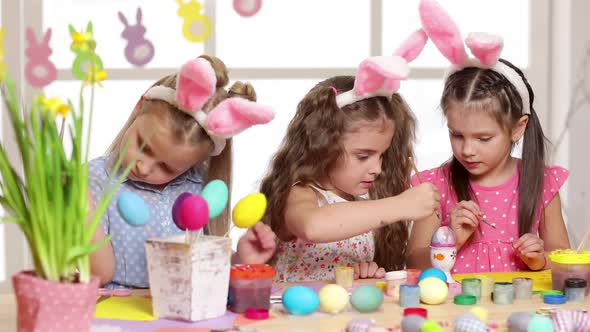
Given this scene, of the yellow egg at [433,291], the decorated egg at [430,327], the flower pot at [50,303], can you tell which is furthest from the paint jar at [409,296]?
the flower pot at [50,303]

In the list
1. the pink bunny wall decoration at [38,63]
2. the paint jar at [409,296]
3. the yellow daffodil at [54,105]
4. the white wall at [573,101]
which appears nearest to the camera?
the yellow daffodil at [54,105]

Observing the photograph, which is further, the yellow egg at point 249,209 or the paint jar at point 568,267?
the paint jar at point 568,267

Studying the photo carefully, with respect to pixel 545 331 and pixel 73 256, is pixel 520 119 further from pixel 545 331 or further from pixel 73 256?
pixel 73 256

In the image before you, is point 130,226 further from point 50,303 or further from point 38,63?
point 38,63

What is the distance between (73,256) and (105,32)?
264 centimetres

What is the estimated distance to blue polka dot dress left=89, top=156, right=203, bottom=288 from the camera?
1.93m

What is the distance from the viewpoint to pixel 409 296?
1.51m

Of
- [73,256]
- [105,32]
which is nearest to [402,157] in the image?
[73,256]

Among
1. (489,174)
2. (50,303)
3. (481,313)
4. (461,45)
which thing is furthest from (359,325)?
(489,174)

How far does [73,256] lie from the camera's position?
1173mm

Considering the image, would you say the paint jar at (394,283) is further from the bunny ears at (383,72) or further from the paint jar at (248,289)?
the bunny ears at (383,72)

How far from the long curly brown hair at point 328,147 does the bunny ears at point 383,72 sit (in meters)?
0.02

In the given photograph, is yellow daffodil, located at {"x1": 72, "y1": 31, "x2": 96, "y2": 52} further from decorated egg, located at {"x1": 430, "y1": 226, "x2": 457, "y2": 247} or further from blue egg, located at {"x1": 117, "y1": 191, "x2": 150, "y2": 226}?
decorated egg, located at {"x1": 430, "y1": 226, "x2": 457, "y2": 247}

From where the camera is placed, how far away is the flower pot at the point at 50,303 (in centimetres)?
115
